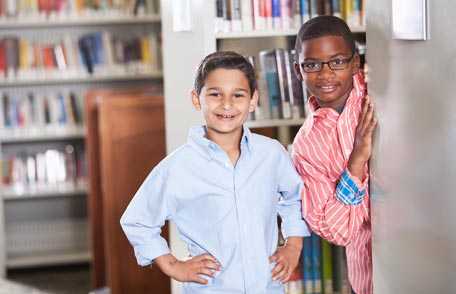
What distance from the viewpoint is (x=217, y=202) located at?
7.28 feet

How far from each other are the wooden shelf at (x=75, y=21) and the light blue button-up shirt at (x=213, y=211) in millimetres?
4184

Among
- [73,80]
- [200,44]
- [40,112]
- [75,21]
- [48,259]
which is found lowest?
[48,259]

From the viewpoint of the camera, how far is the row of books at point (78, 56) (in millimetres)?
6246

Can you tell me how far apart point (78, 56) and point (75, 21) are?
243 mm

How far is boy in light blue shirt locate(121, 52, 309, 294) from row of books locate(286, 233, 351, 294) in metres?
1.30

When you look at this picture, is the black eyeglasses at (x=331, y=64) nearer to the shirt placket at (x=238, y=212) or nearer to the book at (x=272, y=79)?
the shirt placket at (x=238, y=212)

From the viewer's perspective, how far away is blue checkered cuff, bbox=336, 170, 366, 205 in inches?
88.9

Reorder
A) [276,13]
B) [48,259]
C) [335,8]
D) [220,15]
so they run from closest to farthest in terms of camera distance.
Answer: [220,15] < [276,13] < [335,8] < [48,259]

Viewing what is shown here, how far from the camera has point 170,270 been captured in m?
2.23

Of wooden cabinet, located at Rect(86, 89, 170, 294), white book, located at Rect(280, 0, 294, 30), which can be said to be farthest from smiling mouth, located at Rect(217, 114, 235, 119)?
wooden cabinet, located at Rect(86, 89, 170, 294)

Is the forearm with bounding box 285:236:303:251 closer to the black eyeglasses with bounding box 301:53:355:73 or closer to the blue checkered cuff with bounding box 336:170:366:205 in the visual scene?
the blue checkered cuff with bounding box 336:170:366:205

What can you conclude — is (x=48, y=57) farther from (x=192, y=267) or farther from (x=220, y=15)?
(x=192, y=267)

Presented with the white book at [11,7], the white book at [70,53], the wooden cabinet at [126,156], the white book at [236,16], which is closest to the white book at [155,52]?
the white book at [70,53]

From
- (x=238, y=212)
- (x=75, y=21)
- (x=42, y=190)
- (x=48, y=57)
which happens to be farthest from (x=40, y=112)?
(x=238, y=212)
